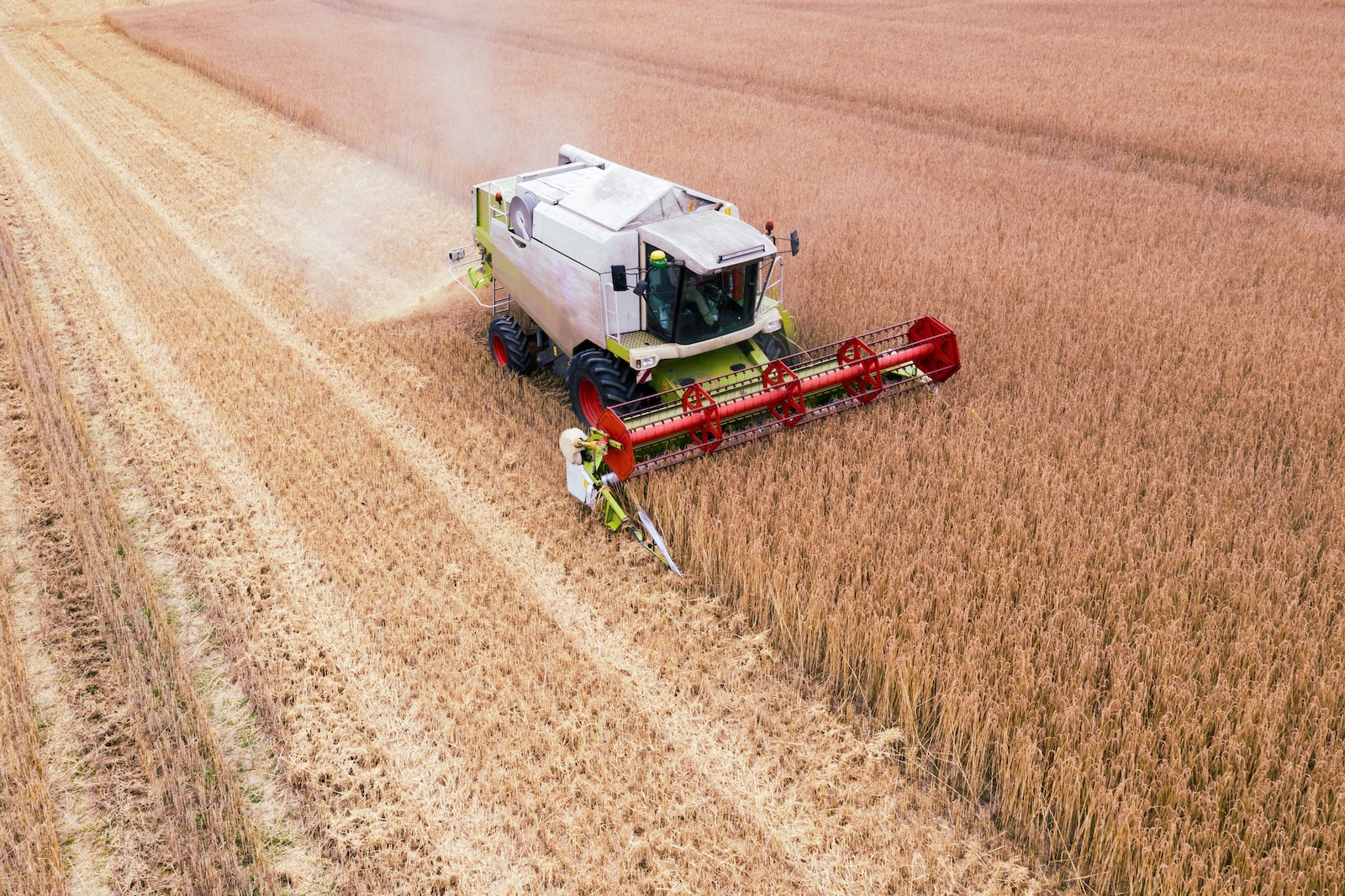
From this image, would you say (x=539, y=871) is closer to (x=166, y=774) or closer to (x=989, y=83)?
(x=166, y=774)

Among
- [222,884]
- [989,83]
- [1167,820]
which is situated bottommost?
[222,884]

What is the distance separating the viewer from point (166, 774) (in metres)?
4.72

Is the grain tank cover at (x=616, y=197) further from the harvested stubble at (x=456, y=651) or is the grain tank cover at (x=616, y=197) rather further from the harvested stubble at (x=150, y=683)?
the harvested stubble at (x=150, y=683)

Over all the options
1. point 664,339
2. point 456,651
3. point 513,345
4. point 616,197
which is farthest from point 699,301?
point 456,651

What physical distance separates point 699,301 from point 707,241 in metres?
0.47

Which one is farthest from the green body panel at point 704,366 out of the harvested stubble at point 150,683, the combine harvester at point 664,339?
the harvested stubble at point 150,683

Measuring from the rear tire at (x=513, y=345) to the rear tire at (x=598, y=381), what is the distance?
1.16m

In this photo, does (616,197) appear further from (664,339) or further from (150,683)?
(150,683)

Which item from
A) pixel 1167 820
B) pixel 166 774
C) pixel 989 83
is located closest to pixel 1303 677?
pixel 1167 820

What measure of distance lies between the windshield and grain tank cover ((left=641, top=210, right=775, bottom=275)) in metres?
0.14

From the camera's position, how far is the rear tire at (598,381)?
23.7 ft

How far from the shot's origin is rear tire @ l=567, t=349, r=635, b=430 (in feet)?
23.7

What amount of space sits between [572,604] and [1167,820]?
346 centimetres

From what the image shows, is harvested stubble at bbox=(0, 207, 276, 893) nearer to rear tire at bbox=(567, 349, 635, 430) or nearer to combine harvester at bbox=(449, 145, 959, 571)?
combine harvester at bbox=(449, 145, 959, 571)
